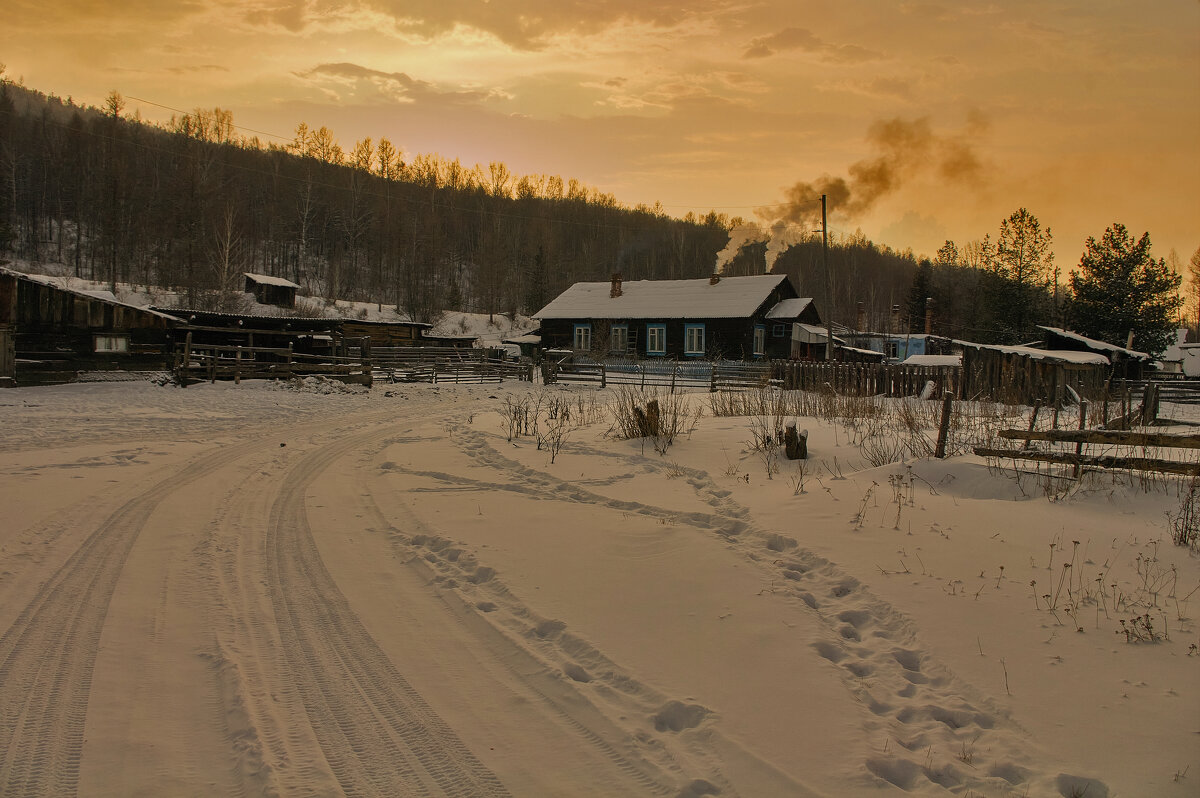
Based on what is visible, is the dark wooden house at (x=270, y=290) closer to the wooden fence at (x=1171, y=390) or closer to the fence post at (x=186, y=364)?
the fence post at (x=186, y=364)

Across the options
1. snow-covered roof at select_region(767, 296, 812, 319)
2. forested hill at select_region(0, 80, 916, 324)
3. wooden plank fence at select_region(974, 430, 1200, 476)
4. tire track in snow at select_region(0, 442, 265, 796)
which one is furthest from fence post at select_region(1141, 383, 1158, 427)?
forested hill at select_region(0, 80, 916, 324)

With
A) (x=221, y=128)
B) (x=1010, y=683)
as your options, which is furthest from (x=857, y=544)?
(x=221, y=128)

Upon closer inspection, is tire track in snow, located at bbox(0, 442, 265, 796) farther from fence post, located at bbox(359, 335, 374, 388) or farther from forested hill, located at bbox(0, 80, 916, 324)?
forested hill, located at bbox(0, 80, 916, 324)

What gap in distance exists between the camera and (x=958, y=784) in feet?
9.84

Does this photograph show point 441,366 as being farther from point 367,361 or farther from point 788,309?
point 788,309

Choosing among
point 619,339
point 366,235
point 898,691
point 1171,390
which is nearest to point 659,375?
point 619,339

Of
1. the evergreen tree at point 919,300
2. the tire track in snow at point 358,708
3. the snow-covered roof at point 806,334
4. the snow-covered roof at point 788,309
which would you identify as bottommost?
the tire track in snow at point 358,708

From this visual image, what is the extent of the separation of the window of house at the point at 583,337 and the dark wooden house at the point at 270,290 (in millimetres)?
25090

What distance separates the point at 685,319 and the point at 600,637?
37.6m

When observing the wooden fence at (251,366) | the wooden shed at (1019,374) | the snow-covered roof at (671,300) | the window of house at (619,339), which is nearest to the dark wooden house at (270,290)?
the snow-covered roof at (671,300)

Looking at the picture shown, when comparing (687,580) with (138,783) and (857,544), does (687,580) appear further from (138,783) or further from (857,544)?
(138,783)

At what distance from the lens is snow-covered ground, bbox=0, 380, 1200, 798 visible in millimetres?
3041

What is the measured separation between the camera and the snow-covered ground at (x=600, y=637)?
9.98ft

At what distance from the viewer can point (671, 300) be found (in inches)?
1689
